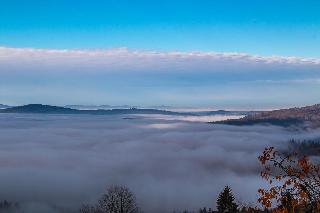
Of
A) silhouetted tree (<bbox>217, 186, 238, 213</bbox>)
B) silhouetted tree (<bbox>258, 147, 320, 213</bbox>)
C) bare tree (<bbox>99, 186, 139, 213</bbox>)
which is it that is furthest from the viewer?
bare tree (<bbox>99, 186, 139, 213</bbox>)

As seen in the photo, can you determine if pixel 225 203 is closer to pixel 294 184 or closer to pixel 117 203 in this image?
pixel 117 203

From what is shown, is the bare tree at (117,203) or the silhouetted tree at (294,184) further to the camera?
the bare tree at (117,203)

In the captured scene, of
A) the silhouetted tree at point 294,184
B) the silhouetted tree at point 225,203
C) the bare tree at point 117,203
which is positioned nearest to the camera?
the silhouetted tree at point 294,184

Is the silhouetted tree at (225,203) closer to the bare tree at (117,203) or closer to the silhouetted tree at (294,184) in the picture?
the bare tree at (117,203)

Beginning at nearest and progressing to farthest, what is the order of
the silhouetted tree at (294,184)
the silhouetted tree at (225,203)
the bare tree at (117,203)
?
the silhouetted tree at (294,184) → the silhouetted tree at (225,203) → the bare tree at (117,203)

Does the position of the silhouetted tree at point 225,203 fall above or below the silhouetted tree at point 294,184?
below

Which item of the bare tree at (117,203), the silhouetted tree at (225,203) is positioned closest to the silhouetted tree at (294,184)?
the silhouetted tree at (225,203)

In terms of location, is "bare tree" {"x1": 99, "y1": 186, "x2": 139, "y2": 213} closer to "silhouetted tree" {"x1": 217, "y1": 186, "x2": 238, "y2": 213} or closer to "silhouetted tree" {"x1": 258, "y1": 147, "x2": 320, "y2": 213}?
"silhouetted tree" {"x1": 217, "y1": 186, "x2": 238, "y2": 213}

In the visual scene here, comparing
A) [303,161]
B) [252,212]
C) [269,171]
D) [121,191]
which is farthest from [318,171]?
[121,191]

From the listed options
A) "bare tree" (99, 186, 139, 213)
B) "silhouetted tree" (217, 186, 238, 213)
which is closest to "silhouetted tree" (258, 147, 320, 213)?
"silhouetted tree" (217, 186, 238, 213)

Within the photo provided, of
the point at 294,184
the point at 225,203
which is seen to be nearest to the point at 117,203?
the point at 225,203

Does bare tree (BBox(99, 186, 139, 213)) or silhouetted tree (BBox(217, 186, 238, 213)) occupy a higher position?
silhouetted tree (BBox(217, 186, 238, 213))

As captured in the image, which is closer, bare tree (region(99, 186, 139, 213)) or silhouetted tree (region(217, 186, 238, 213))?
silhouetted tree (region(217, 186, 238, 213))

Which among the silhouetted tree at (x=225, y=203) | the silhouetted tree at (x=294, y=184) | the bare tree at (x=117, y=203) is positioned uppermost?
the silhouetted tree at (x=294, y=184)
